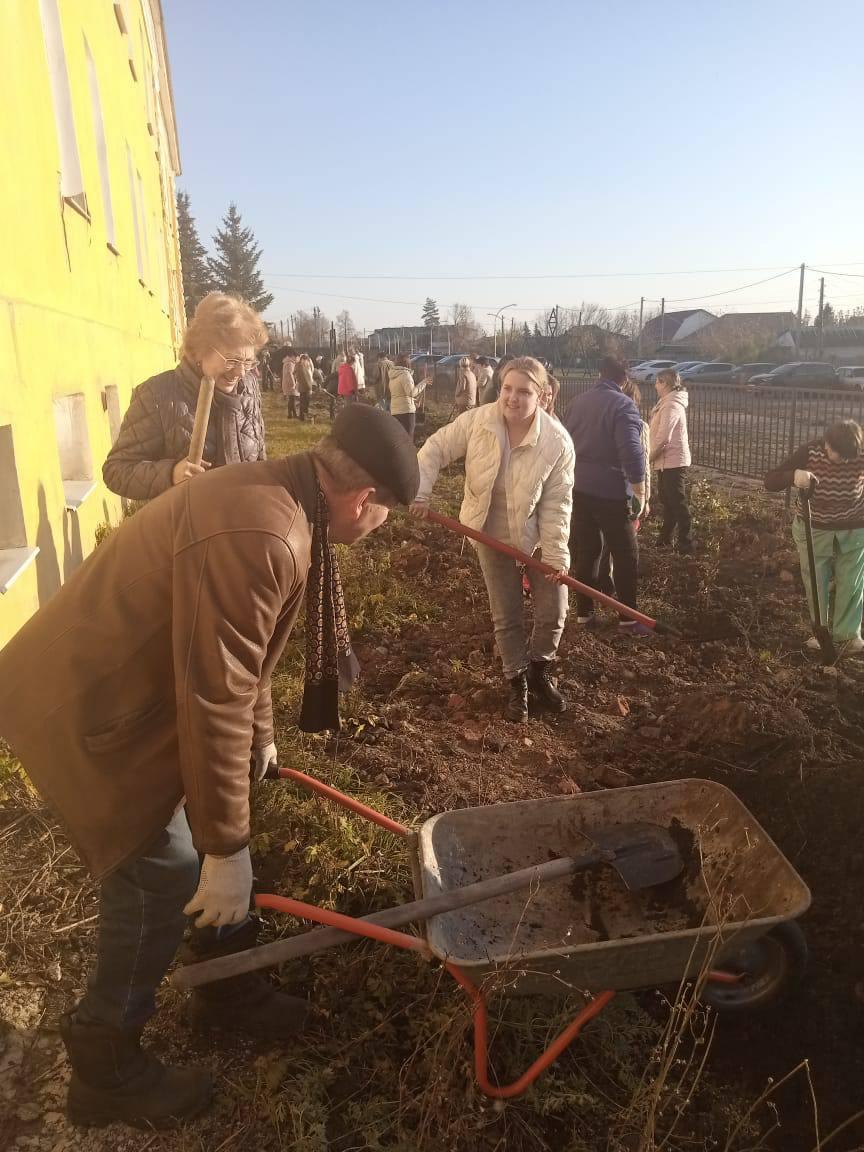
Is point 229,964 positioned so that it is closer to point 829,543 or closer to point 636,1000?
point 636,1000

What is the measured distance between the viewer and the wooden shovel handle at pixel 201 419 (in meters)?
3.24

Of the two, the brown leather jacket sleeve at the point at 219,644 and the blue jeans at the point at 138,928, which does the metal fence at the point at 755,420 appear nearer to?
the brown leather jacket sleeve at the point at 219,644

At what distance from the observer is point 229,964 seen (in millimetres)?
1785

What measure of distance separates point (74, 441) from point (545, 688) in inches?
158

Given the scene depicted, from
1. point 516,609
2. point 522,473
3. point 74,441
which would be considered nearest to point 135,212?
point 74,441

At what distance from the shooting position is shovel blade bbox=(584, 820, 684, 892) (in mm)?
A: 2812

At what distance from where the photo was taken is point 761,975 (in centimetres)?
263

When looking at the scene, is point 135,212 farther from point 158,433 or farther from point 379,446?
point 379,446

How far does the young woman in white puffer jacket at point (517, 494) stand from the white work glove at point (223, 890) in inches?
97.0

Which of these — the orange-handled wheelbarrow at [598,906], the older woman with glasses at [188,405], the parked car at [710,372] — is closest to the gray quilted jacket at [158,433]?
the older woman with glasses at [188,405]

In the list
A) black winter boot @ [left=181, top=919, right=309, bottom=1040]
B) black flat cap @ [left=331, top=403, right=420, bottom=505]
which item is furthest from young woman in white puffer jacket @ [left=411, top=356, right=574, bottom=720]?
black winter boot @ [left=181, top=919, right=309, bottom=1040]

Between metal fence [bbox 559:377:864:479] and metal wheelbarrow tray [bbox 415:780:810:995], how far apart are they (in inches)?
304

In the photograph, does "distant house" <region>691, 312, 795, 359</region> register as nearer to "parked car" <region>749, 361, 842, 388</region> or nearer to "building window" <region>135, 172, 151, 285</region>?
"parked car" <region>749, 361, 842, 388</region>

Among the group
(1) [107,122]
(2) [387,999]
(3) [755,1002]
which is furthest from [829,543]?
(1) [107,122]
